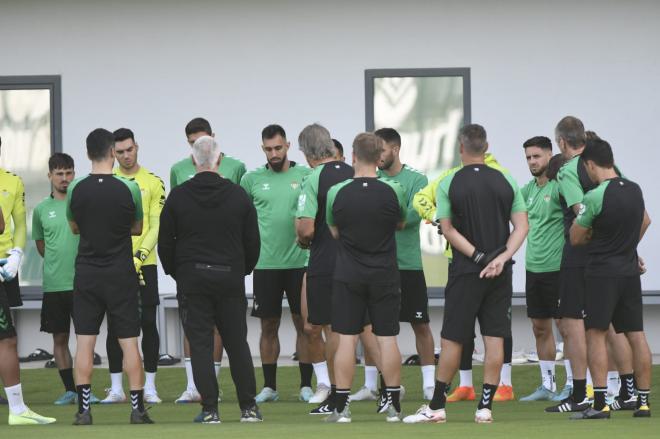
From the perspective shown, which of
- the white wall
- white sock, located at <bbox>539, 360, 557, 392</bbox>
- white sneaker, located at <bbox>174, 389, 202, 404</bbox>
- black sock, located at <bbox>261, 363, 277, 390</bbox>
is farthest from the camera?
the white wall

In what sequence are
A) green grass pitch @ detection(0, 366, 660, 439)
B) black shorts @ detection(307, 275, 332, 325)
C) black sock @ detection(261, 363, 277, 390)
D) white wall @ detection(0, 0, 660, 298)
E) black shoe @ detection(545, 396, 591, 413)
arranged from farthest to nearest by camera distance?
white wall @ detection(0, 0, 660, 298), black sock @ detection(261, 363, 277, 390), black shorts @ detection(307, 275, 332, 325), black shoe @ detection(545, 396, 591, 413), green grass pitch @ detection(0, 366, 660, 439)

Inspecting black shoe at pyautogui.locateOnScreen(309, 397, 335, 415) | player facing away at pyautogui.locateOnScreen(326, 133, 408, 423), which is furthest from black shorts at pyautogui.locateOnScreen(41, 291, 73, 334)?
player facing away at pyautogui.locateOnScreen(326, 133, 408, 423)

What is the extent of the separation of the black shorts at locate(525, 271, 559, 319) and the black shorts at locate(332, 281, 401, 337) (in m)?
2.02

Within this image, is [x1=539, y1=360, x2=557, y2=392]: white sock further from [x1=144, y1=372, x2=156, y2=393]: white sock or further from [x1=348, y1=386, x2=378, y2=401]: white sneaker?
[x1=144, y1=372, x2=156, y2=393]: white sock

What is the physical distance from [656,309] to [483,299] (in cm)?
557

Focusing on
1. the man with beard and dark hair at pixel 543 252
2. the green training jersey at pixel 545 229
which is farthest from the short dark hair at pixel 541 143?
the green training jersey at pixel 545 229

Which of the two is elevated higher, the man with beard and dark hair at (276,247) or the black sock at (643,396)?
the man with beard and dark hair at (276,247)

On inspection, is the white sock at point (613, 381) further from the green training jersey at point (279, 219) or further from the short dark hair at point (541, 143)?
the green training jersey at point (279, 219)

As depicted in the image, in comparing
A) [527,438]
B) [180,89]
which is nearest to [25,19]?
[180,89]

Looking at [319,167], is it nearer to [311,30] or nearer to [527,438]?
[527,438]

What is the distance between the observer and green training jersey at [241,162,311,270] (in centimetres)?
1106

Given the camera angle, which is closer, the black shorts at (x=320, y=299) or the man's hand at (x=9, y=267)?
the man's hand at (x=9, y=267)

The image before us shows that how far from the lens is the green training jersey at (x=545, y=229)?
10.7 m

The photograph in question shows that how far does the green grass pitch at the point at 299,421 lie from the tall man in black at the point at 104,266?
366mm
